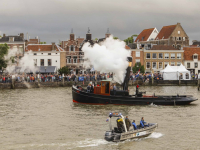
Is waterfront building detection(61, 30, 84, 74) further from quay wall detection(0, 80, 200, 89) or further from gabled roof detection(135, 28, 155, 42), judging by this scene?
gabled roof detection(135, 28, 155, 42)

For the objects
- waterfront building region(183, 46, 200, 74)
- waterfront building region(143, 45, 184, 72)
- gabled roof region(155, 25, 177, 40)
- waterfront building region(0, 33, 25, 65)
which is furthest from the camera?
gabled roof region(155, 25, 177, 40)

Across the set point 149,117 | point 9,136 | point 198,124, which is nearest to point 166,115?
point 149,117

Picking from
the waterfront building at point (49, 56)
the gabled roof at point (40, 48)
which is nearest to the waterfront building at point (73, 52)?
the waterfront building at point (49, 56)

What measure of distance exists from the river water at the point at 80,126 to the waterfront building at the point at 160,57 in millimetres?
48968

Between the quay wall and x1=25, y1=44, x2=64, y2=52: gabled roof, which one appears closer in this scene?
the quay wall

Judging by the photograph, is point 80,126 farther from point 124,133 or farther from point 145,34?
point 145,34

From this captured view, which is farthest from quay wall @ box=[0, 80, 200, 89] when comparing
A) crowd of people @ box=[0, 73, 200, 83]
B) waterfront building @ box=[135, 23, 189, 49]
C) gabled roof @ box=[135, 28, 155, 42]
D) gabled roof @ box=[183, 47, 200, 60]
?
gabled roof @ box=[135, 28, 155, 42]

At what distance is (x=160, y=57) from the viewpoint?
93.4 meters

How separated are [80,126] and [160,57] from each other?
64220 mm

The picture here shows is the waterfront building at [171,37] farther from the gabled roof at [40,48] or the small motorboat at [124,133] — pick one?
the small motorboat at [124,133]

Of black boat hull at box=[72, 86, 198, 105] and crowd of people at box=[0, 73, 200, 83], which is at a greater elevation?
crowd of people at box=[0, 73, 200, 83]

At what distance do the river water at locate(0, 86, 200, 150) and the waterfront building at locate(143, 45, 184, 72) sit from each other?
4897 centimetres

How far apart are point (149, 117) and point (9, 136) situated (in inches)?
527

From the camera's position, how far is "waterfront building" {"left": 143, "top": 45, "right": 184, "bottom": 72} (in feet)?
306
